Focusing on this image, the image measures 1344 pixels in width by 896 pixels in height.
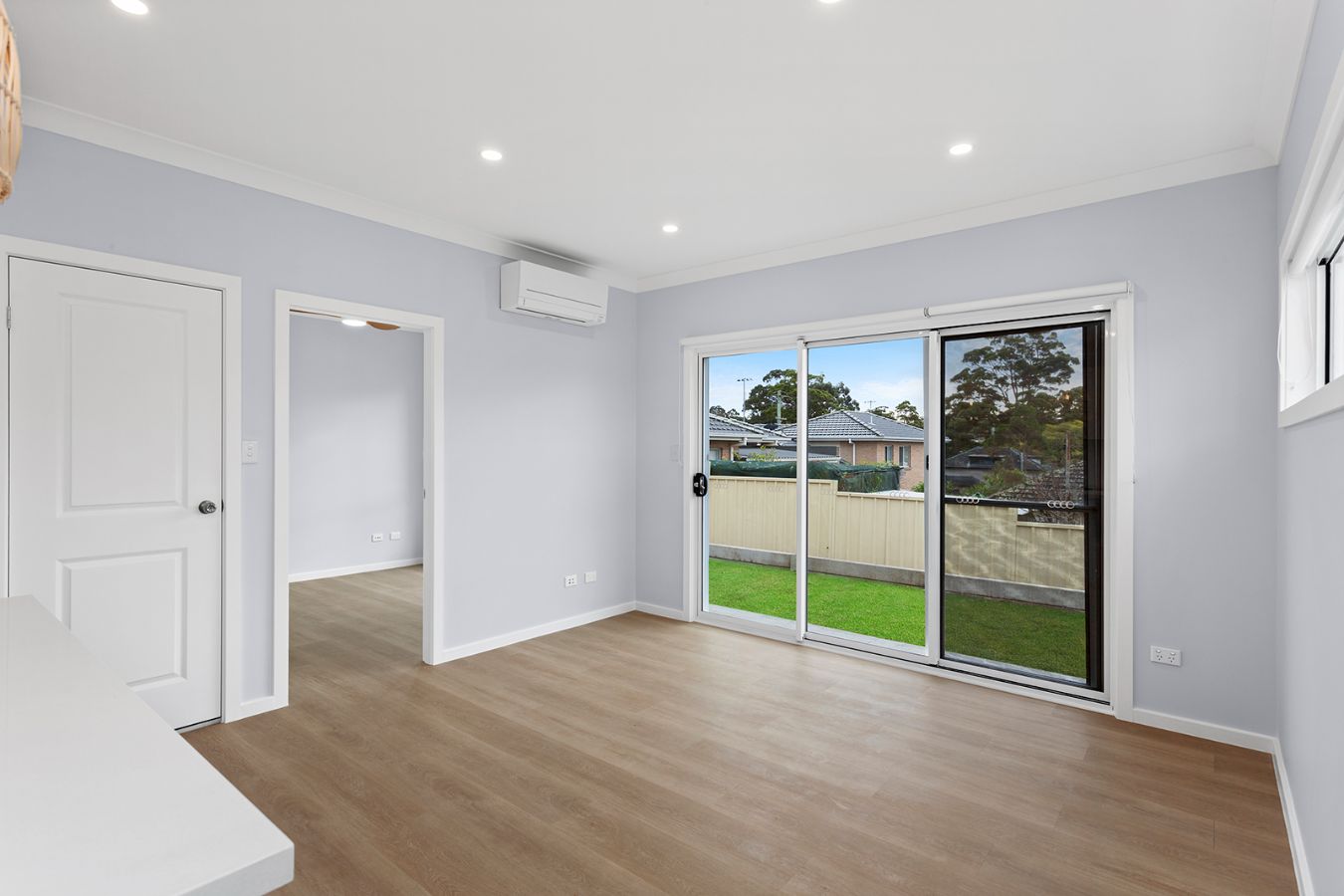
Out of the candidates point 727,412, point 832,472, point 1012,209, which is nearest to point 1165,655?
point 832,472

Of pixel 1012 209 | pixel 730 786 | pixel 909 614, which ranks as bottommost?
pixel 730 786

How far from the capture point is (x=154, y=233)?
9.68 feet

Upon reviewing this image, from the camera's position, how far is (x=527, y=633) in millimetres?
4531

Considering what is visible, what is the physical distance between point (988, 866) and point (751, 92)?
273cm

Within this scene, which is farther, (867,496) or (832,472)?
(832,472)

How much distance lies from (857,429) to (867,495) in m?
0.42

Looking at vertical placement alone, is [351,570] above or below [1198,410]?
below

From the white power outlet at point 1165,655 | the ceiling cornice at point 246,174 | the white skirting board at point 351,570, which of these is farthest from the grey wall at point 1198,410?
the white skirting board at point 351,570

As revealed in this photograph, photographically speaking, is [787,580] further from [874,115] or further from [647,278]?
[874,115]

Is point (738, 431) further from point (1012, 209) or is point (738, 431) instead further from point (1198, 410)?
point (1198, 410)

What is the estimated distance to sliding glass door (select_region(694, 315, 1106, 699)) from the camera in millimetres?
3494

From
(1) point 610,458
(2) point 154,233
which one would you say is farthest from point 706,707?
(2) point 154,233

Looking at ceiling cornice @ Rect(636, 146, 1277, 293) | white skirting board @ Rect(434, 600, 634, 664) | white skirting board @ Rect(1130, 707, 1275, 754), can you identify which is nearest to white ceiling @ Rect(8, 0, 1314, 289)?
ceiling cornice @ Rect(636, 146, 1277, 293)

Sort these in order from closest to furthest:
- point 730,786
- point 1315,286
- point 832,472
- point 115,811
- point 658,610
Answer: point 115,811
point 1315,286
point 730,786
point 832,472
point 658,610
